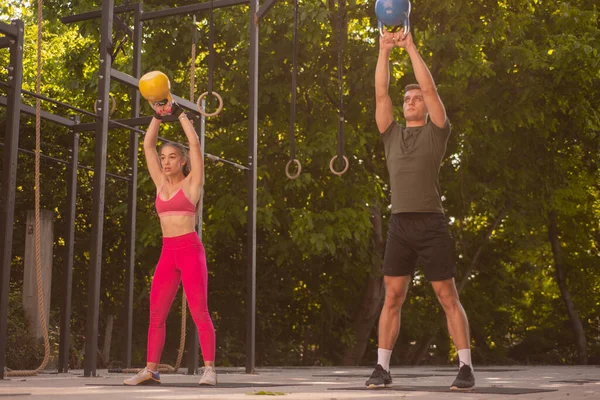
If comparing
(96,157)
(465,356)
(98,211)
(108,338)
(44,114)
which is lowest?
(108,338)

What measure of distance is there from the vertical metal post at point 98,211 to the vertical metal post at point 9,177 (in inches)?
31.3

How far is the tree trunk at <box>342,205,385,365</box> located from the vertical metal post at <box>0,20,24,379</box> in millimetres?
9193

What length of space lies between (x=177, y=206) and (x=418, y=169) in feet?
4.80

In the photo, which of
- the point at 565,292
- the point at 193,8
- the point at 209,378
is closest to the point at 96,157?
the point at 209,378

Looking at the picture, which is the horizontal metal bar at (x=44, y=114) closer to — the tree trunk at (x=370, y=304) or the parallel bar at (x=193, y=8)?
the parallel bar at (x=193, y=8)

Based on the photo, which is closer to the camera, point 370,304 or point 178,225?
point 178,225

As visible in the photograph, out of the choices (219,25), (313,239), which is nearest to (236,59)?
(219,25)

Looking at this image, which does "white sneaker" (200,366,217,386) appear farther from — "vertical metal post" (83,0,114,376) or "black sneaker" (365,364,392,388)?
"vertical metal post" (83,0,114,376)

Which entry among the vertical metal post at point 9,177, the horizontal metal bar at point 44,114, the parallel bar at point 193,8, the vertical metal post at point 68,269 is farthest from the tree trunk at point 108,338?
the vertical metal post at point 9,177

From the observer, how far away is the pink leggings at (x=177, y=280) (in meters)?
5.62

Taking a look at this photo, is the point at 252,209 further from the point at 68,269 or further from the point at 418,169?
the point at 418,169

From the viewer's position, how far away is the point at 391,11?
5.50 meters

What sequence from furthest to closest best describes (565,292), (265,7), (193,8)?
(565,292) < (193,8) < (265,7)

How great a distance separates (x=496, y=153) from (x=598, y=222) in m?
5.84
